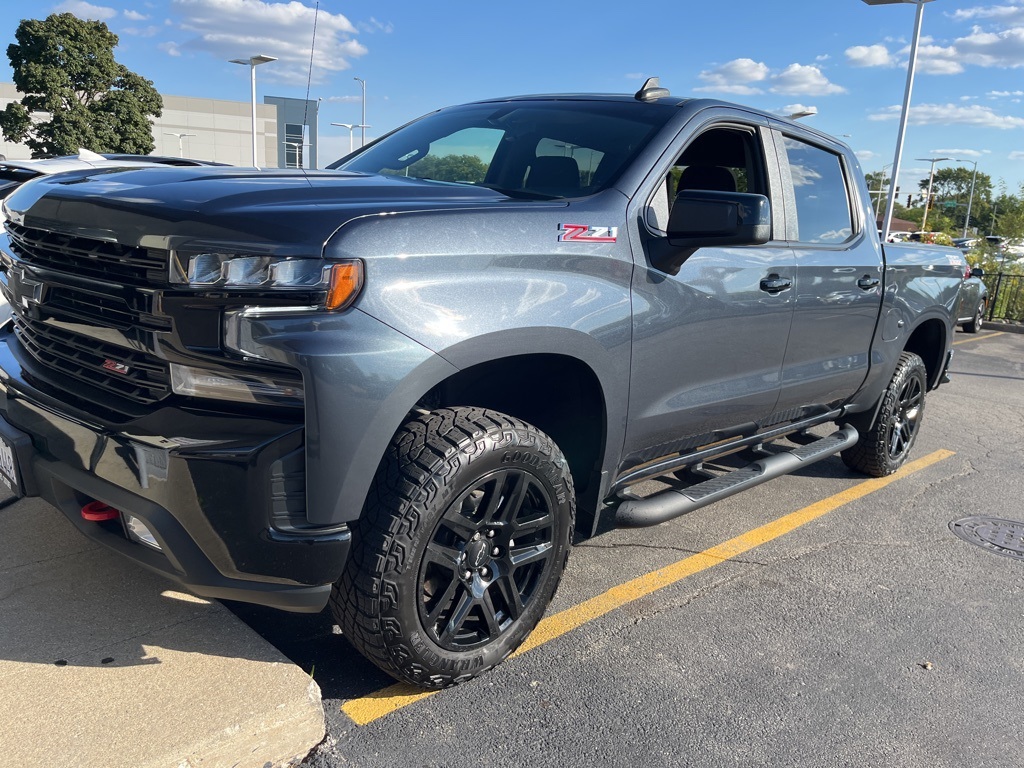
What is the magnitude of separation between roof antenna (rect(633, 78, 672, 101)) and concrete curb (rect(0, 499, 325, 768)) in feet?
8.51

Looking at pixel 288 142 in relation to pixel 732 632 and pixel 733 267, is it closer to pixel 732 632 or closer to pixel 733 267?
pixel 733 267

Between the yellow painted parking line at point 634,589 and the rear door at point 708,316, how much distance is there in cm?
61

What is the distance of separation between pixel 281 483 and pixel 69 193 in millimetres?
1168

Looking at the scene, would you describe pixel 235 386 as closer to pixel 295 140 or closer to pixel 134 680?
pixel 134 680

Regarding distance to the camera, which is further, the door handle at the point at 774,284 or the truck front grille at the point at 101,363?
the door handle at the point at 774,284

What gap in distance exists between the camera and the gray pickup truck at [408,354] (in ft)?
7.30

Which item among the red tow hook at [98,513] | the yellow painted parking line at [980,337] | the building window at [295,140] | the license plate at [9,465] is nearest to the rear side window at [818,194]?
the building window at [295,140]

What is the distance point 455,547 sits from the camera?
268 cm

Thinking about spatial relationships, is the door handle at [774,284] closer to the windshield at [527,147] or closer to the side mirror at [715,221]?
the side mirror at [715,221]

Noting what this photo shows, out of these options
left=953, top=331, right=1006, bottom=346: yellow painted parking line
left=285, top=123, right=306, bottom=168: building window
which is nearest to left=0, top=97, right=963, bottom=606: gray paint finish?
left=285, top=123, right=306, bottom=168: building window

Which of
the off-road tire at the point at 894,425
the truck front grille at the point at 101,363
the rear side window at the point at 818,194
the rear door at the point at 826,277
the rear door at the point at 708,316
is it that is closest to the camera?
the truck front grille at the point at 101,363

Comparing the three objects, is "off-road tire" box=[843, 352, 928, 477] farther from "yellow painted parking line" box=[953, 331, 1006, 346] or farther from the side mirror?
"yellow painted parking line" box=[953, 331, 1006, 346]

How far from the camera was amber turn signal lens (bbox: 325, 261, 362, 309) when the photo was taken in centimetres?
223

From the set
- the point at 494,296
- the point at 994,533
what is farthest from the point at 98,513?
the point at 994,533
